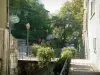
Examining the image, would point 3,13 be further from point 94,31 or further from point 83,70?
point 94,31

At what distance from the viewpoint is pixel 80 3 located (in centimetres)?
5147

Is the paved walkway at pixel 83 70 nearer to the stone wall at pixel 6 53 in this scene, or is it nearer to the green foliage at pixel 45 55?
the green foliage at pixel 45 55

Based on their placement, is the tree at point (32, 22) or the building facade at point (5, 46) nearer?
the building facade at point (5, 46)

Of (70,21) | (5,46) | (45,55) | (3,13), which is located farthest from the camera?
(70,21)

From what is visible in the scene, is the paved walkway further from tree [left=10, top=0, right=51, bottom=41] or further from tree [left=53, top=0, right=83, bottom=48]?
tree [left=53, top=0, right=83, bottom=48]

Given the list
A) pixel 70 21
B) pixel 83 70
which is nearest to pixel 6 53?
pixel 83 70

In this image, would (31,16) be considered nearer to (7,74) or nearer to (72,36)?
(72,36)

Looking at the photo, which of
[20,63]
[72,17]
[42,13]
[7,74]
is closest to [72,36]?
[72,17]

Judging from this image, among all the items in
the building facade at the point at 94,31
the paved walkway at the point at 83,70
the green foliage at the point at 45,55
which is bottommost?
the paved walkway at the point at 83,70

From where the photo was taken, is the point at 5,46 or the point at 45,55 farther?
the point at 45,55

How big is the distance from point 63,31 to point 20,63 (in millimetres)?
26483

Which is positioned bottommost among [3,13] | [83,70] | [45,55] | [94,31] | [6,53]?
[83,70]

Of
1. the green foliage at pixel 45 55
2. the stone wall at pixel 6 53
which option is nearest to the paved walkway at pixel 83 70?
the green foliage at pixel 45 55

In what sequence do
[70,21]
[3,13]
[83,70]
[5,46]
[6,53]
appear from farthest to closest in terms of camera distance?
[70,21], [83,70], [3,13], [6,53], [5,46]
